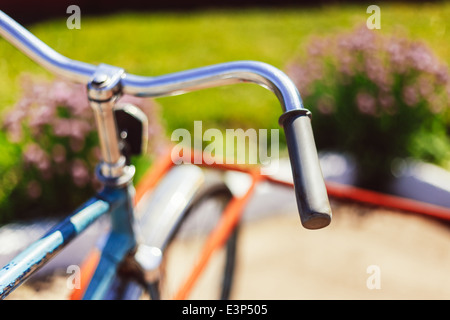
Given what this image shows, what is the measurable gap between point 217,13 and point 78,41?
193 centimetres

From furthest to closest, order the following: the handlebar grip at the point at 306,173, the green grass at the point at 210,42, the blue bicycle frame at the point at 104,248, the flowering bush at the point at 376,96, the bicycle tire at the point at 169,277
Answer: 1. the green grass at the point at 210,42
2. the flowering bush at the point at 376,96
3. the bicycle tire at the point at 169,277
4. the blue bicycle frame at the point at 104,248
5. the handlebar grip at the point at 306,173

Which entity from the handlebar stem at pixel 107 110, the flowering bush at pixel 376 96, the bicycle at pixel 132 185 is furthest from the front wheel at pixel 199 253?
the flowering bush at pixel 376 96

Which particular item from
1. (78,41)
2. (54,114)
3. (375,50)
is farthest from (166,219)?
(78,41)

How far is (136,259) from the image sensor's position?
1469 mm

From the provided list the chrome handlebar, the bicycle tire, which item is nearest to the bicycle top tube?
the chrome handlebar

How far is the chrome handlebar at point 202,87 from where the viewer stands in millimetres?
743

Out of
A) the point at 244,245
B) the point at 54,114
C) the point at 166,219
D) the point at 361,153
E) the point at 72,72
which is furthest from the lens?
the point at 361,153

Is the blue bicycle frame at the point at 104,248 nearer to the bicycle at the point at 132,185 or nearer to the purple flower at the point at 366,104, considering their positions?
the bicycle at the point at 132,185

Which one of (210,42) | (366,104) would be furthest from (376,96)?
(210,42)

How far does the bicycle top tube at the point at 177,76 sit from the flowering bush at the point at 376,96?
2034 millimetres

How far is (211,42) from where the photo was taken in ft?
17.9

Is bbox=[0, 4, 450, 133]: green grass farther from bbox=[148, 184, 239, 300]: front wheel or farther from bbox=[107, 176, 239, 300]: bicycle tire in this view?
bbox=[107, 176, 239, 300]: bicycle tire

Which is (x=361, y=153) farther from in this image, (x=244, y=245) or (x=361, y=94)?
(x=244, y=245)

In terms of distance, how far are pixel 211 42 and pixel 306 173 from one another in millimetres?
4880
